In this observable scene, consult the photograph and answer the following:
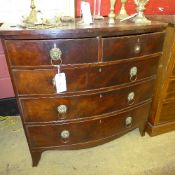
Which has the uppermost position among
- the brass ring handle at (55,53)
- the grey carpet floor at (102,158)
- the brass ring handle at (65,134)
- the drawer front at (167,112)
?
the brass ring handle at (55,53)

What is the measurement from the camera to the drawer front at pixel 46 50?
980 millimetres

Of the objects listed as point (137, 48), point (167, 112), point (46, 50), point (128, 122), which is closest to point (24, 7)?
point (46, 50)

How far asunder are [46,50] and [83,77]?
0.88 ft

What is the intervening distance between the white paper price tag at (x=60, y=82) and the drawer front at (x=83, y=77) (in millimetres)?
21

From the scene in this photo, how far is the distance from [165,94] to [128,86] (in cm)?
44

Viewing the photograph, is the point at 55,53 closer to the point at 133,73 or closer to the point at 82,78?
the point at 82,78

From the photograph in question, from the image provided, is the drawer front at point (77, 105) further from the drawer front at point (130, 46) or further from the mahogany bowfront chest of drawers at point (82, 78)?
the drawer front at point (130, 46)

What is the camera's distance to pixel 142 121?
1.62 meters

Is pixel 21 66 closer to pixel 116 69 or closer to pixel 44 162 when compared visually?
pixel 116 69

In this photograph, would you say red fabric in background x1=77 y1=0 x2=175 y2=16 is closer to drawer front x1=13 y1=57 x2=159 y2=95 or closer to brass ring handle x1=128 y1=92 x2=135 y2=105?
drawer front x1=13 y1=57 x2=159 y2=95

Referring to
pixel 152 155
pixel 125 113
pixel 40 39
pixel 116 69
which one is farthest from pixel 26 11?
pixel 152 155

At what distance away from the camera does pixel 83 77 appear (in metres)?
1.13

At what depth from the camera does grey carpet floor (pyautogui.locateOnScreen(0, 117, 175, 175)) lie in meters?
1.44

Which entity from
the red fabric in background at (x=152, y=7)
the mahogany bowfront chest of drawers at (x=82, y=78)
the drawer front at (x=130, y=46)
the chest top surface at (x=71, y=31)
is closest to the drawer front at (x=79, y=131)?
the mahogany bowfront chest of drawers at (x=82, y=78)
